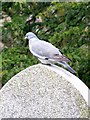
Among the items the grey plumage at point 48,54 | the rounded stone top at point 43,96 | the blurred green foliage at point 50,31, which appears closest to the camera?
the rounded stone top at point 43,96

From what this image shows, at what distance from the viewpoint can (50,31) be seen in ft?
14.9

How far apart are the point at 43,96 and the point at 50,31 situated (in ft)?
5.48

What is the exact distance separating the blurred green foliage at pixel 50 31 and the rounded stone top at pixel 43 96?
1.15 m

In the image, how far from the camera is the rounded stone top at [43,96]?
288 cm

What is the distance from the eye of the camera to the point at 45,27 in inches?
181

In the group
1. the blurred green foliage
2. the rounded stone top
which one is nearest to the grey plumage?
the rounded stone top

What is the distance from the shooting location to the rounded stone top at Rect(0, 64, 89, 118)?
9.44 feet

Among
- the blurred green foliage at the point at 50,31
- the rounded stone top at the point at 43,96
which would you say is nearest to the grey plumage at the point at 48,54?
the rounded stone top at the point at 43,96

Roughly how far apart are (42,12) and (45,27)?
17 cm

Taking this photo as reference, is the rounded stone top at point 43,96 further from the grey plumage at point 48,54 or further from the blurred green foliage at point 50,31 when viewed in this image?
the blurred green foliage at point 50,31

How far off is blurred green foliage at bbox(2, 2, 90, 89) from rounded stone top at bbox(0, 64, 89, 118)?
115 cm

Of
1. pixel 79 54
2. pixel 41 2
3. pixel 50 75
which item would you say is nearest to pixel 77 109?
pixel 50 75

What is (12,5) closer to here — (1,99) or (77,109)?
(1,99)

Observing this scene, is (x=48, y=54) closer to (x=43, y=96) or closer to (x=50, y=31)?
(x=43, y=96)
